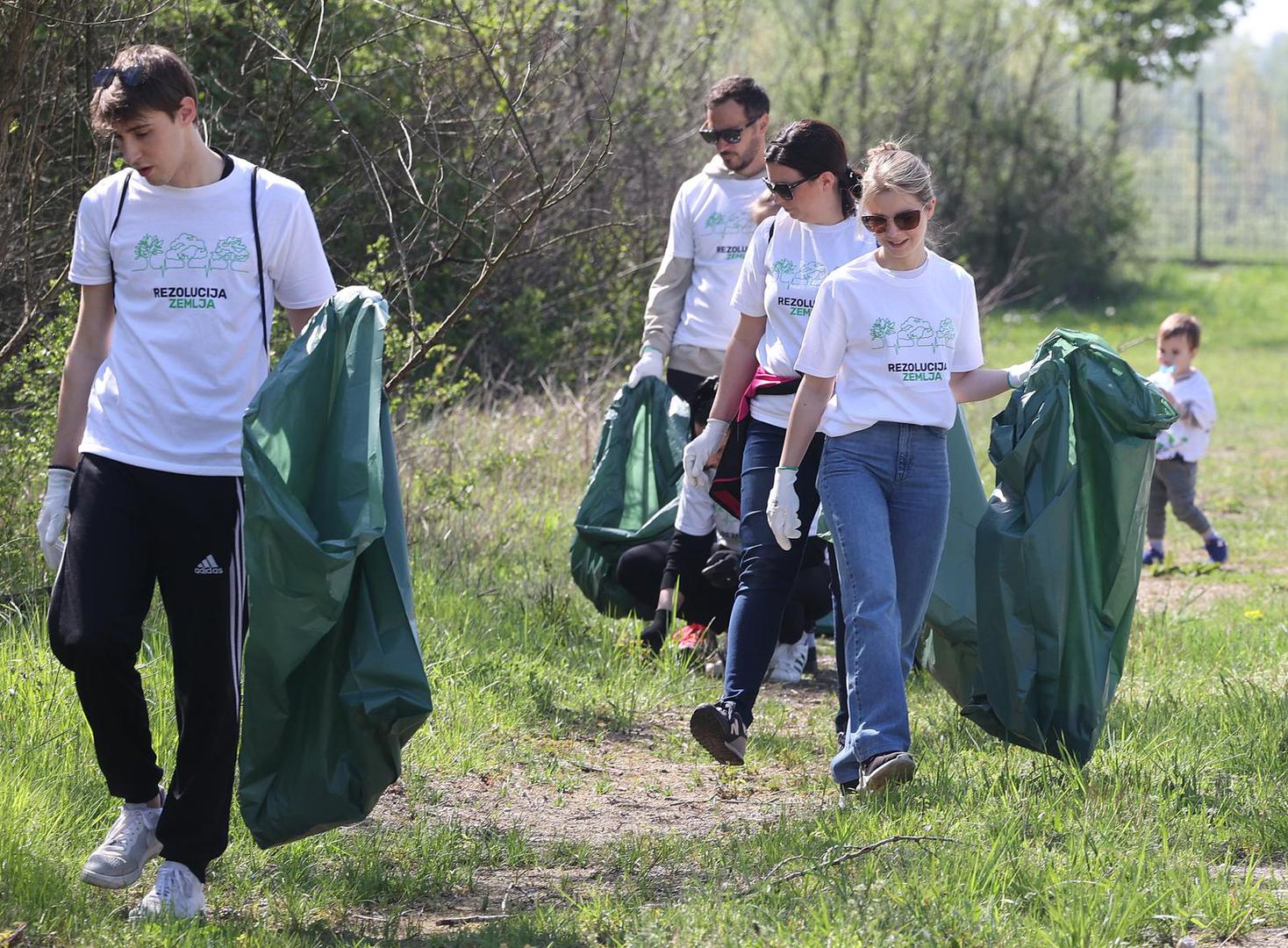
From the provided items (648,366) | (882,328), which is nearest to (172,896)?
(882,328)

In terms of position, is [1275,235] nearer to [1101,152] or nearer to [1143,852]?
[1101,152]

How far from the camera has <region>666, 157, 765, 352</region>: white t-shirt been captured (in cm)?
546

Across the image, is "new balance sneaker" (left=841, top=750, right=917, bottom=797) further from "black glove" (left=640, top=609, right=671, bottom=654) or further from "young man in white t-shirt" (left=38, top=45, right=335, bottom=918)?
"black glove" (left=640, top=609, right=671, bottom=654)

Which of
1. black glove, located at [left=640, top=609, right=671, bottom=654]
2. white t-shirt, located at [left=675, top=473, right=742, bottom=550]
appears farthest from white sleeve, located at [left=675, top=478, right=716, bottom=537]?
black glove, located at [left=640, top=609, right=671, bottom=654]

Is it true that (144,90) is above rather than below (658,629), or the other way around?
above

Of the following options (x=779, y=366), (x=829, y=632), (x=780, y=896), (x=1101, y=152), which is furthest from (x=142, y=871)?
(x=1101, y=152)

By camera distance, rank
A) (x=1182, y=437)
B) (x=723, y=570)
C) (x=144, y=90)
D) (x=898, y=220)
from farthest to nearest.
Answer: (x=1182, y=437), (x=723, y=570), (x=898, y=220), (x=144, y=90)

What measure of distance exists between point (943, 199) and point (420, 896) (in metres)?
19.3

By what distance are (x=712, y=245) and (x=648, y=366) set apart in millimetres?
487

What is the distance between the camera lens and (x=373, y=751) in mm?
3141

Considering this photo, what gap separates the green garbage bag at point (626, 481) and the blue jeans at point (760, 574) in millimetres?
1476

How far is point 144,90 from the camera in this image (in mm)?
3027

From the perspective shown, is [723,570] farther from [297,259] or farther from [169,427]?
[169,427]

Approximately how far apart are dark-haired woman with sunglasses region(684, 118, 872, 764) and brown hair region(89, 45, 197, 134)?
1.71 meters
